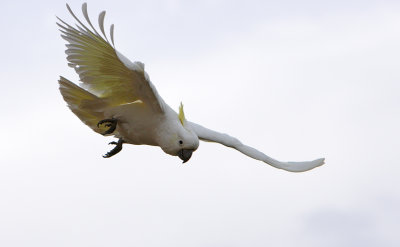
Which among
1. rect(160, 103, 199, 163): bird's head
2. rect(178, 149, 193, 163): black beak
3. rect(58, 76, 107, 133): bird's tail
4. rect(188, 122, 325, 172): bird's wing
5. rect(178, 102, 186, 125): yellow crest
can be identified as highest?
rect(58, 76, 107, 133): bird's tail

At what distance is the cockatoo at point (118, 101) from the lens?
29.9 ft

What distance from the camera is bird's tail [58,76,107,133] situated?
31.6 ft

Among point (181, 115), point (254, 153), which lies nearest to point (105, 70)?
point (181, 115)

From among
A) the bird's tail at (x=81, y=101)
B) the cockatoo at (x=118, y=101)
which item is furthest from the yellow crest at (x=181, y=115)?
the bird's tail at (x=81, y=101)

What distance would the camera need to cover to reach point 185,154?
968 cm

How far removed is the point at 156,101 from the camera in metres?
9.40

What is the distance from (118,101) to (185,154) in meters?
0.99

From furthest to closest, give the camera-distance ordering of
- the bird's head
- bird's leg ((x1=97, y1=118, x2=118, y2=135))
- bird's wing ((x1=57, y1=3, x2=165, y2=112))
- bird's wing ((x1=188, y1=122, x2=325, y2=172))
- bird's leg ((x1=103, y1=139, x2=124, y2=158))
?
bird's wing ((x1=188, y1=122, x2=325, y2=172))
bird's leg ((x1=103, y1=139, x2=124, y2=158))
bird's leg ((x1=97, y1=118, x2=118, y2=135))
the bird's head
bird's wing ((x1=57, y1=3, x2=165, y2=112))

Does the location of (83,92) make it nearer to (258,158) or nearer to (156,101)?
(156,101)

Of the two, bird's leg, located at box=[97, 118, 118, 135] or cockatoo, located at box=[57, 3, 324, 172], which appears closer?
cockatoo, located at box=[57, 3, 324, 172]

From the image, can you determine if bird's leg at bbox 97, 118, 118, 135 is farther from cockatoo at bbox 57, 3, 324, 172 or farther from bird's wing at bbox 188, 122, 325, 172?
bird's wing at bbox 188, 122, 325, 172

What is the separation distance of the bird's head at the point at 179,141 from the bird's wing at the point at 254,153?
927 mm

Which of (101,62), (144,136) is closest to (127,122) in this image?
(144,136)

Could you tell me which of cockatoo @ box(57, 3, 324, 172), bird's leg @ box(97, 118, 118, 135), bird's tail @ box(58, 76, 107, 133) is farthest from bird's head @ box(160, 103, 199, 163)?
bird's tail @ box(58, 76, 107, 133)
